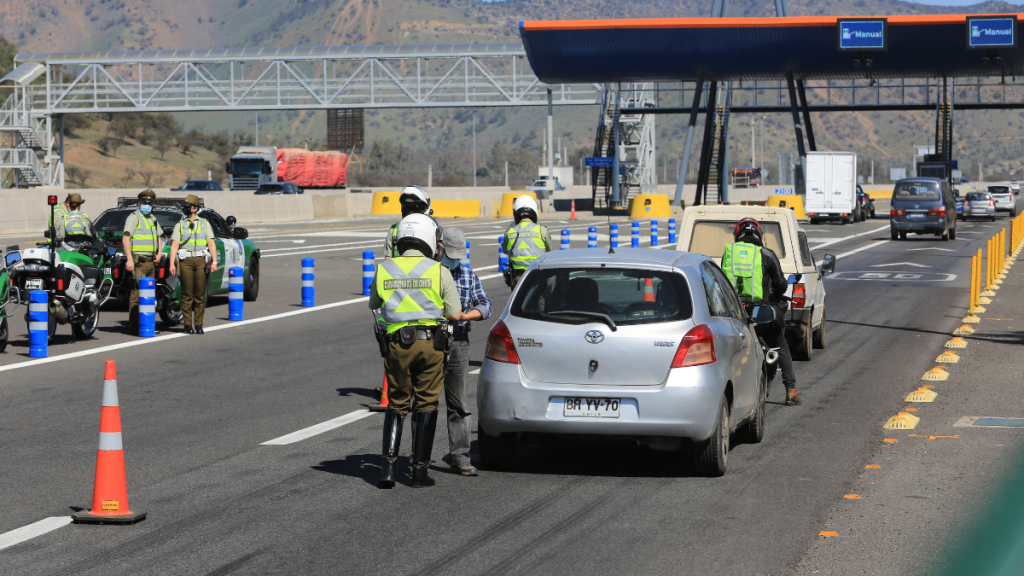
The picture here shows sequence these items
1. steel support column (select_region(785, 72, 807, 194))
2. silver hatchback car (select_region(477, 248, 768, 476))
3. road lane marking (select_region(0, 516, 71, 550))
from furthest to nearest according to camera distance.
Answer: steel support column (select_region(785, 72, 807, 194)), silver hatchback car (select_region(477, 248, 768, 476)), road lane marking (select_region(0, 516, 71, 550))

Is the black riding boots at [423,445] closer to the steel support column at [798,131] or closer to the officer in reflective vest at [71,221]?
the officer in reflective vest at [71,221]

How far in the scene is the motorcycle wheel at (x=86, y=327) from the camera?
52.0 feet

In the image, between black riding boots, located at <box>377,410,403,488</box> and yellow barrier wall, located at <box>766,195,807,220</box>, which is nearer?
black riding boots, located at <box>377,410,403,488</box>


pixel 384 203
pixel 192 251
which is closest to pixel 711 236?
pixel 192 251

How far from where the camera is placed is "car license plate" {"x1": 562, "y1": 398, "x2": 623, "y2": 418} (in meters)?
7.70

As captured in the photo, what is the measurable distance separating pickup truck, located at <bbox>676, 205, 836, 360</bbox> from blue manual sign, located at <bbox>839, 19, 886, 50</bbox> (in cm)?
4301

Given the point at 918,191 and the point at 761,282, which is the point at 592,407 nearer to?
the point at 761,282

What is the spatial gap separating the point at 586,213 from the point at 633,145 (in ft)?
57.5

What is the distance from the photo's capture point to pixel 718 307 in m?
8.42

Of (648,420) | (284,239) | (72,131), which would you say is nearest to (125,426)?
(648,420)

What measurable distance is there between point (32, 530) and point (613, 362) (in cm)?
350

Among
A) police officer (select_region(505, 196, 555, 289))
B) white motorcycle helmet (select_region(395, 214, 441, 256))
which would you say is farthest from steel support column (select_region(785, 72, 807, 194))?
white motorcycle helmet (select_region(395, 214, 441, 256))

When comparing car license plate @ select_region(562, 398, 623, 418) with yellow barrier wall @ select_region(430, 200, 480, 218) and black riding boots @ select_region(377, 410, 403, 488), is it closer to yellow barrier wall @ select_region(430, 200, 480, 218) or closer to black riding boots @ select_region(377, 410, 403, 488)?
black riding boots @ select_region(377, 410, 403, 488)

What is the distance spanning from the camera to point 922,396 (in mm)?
11344
